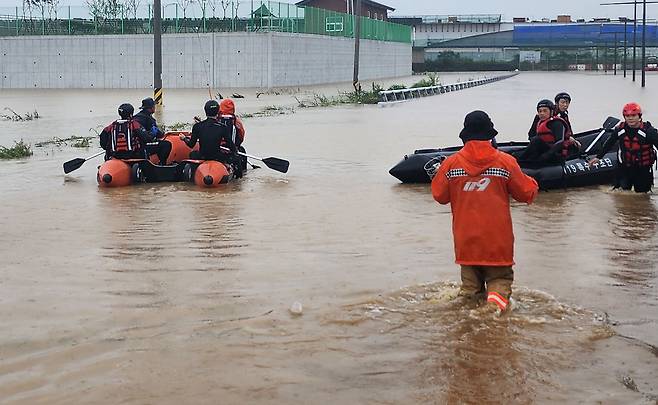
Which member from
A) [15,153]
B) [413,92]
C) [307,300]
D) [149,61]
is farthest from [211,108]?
[149,61]

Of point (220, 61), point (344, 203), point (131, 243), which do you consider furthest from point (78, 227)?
point (220, 61)

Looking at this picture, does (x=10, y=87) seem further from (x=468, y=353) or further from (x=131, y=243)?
(x=468, y=353)

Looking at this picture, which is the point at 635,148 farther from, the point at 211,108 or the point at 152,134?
the point at 152,134

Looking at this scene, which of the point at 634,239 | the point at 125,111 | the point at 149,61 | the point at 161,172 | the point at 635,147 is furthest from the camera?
the point at 149,61

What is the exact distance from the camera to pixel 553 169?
12789mm

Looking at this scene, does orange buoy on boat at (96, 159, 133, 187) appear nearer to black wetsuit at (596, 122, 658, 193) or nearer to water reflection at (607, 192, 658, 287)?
black wetsuit at (596, 122, 658, 193)

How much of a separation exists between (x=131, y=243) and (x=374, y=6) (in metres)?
91.3

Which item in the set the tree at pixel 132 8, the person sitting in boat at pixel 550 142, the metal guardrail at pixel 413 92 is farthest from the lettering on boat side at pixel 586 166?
the tree at pixel 132 8

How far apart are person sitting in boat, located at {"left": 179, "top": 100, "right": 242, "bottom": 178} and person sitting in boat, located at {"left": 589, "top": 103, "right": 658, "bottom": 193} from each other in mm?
5328

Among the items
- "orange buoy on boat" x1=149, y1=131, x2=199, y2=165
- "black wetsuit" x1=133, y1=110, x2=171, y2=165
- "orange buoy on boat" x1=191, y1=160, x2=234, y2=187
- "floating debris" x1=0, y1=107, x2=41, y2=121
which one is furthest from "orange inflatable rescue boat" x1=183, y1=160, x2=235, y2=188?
"floating debris" x1=0, y1=107, x2=41, y2=121

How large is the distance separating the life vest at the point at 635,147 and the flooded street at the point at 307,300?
0.48 meters

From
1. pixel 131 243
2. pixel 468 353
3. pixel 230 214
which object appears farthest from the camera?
pixel 230 214

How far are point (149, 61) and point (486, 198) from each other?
157 feet

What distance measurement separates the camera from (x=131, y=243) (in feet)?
29.8
